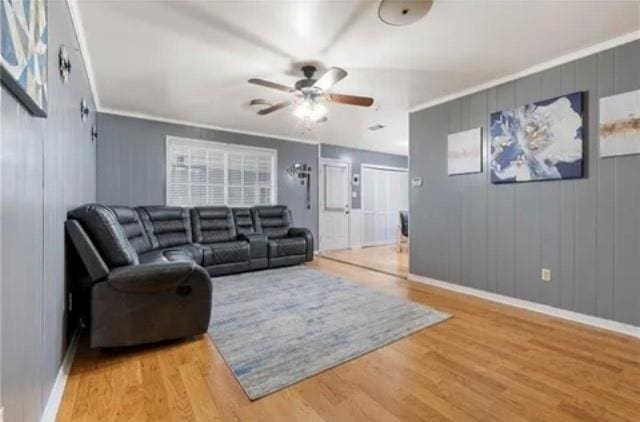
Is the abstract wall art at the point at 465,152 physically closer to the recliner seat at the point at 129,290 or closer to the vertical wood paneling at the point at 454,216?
the vertical wood paneling at the point at 454,216

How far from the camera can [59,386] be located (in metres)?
1.71

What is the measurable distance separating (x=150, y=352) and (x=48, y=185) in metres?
1.30

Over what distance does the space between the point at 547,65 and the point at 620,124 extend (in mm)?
864

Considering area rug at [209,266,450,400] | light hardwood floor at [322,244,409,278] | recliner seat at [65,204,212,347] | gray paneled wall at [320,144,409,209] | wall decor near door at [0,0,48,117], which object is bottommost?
area rug at [209,266,450,400]

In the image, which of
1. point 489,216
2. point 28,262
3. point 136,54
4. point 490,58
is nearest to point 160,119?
point 136,54

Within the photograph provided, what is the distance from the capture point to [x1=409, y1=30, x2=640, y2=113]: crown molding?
8.20 feet

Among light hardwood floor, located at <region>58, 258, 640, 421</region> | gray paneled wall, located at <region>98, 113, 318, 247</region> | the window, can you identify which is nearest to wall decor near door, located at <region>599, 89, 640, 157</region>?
light hardwood floor, located at <region>58, 258, 640, 421</region>

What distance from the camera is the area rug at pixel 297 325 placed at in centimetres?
199

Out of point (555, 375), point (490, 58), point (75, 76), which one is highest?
point (490, 58)

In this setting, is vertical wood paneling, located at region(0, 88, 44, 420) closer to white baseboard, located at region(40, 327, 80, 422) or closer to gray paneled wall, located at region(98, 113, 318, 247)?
white baseboard, located at region(40, 327, 80, 422)

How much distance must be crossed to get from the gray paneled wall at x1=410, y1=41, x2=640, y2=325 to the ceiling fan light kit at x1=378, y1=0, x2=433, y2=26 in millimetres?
1774

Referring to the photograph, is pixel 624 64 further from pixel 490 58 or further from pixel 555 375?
pixel 555 375

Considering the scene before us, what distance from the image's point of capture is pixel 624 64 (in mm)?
2512

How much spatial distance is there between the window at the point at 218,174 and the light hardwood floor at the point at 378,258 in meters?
1.86
